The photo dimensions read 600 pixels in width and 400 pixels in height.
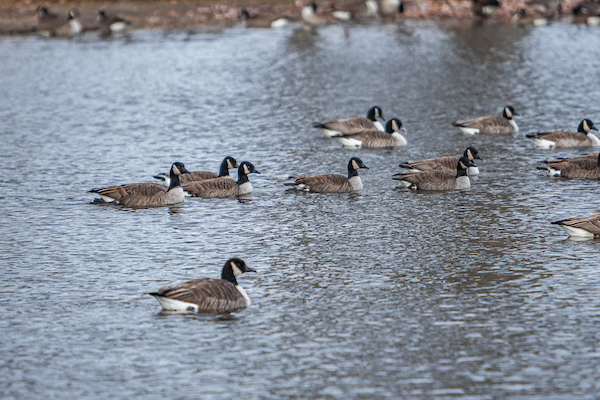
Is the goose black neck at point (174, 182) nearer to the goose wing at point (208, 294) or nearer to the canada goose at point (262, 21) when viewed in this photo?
the goose wing at point (208, 294)

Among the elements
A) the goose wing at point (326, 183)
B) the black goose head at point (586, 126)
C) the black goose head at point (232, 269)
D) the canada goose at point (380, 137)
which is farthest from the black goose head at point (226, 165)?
the black goose head at point (586, 126)

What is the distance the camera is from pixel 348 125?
81.9 feet

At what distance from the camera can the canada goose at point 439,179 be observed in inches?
773

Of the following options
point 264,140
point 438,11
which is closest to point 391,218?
point 264,140

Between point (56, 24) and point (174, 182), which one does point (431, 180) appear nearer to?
point (174, 182)

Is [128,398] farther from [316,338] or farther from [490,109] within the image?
[490,109]

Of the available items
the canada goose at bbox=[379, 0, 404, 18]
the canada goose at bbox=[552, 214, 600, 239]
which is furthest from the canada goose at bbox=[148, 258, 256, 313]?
the canada goose at bbox=[379, 0, 404, 18]

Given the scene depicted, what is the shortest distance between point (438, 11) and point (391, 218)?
3881 cm

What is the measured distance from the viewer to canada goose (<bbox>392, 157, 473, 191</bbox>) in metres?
19.6

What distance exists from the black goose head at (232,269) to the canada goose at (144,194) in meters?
6.26

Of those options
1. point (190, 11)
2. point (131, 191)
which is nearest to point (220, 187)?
point (131, 191)

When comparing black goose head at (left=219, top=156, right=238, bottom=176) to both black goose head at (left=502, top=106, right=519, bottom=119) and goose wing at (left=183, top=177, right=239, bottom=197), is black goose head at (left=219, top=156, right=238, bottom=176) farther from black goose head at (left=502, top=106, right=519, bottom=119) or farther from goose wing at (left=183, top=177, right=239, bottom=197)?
black goose head at (left=502, top=106, right=519, bottom=119)

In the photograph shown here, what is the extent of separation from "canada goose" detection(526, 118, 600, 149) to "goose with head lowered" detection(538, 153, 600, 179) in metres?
3.09

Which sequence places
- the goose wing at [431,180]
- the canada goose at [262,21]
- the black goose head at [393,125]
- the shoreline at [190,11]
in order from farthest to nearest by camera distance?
1. the shoreline at [190,11]
2. the canada goose at [262,21]
3. the black goose head at [393,125]
4. the goose wing at [431,180]
